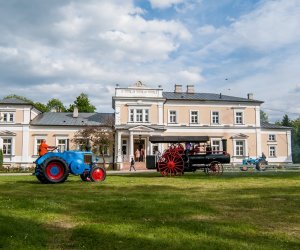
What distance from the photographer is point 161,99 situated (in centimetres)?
3712

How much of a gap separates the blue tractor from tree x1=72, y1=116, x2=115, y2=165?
18662 millimetres

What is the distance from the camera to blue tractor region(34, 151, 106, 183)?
1347cm

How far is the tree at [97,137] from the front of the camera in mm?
34312

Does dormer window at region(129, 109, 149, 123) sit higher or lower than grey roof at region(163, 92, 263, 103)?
lower

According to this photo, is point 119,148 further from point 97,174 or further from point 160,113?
point 97,174

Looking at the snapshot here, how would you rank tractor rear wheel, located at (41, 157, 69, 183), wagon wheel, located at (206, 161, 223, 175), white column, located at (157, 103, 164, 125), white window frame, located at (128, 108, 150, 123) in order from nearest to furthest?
tractor rear wheel, located at (41, 157, 69, 183) < wagon wheel, located at (206, 161, 223, 175) < white window frame, located at (128, 108, 150, 123) < white column, located at (157, 103, 164, 125)

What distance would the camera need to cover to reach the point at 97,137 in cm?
3456

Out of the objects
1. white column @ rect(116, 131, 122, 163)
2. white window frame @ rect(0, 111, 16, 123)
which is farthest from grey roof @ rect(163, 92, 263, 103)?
white window frame @ rect(0, 111, 16, 123)

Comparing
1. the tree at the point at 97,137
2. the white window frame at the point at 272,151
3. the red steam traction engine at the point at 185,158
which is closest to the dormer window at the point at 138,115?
the tree at the point at 97,137

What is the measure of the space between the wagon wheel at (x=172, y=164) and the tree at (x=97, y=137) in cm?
1563

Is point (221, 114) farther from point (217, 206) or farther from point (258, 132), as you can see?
point (217, 206)

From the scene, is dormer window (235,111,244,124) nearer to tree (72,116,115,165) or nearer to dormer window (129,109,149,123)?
dormer window (129,109,149,123)

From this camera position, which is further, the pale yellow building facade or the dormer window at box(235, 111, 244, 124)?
the dormer window at box(235, 111, 244, 124)

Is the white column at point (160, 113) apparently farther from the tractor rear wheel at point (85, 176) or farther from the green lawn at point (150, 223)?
the green lawn at point (150, 223)
